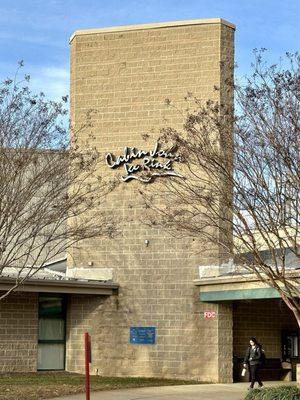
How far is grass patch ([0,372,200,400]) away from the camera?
71.6 ft

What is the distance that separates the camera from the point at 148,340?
93.3 feet

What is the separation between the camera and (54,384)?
24453 mm

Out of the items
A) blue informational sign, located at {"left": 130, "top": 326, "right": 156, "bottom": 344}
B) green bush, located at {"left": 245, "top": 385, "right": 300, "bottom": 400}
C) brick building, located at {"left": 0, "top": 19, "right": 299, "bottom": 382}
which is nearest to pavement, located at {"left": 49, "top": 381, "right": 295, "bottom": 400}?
brick building, located at {"left": 0, "top": 19, "right": 299, "bottom": 382}

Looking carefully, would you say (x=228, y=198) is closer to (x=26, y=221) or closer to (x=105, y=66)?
(x=26, y=221)

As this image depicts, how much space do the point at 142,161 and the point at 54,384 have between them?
841 centimetres

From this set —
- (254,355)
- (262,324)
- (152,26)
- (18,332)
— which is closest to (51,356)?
(18,332)

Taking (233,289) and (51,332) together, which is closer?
(233,289)

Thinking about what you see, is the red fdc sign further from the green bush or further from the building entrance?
the green bush

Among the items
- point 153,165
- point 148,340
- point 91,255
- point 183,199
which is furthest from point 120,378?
point 183,199

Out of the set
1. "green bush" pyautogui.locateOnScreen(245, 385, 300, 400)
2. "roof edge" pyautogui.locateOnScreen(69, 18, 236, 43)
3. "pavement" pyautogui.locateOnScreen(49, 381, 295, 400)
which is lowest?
"pavement" pyautogui.locateOnScreen(49, 381, 295, 400)

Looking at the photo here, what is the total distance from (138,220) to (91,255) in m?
2.22

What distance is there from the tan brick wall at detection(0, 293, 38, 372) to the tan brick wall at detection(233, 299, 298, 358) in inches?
283

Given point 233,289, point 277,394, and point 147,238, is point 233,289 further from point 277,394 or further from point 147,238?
point 277,394

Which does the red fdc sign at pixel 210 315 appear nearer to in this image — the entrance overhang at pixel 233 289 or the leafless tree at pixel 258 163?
the entrance overhang at pixel 233 289
